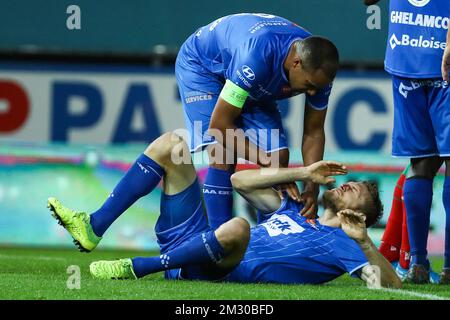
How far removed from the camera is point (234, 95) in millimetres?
5590

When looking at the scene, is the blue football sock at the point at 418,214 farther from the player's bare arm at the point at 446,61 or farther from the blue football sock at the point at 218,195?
the blue football sock at the point at 218,195

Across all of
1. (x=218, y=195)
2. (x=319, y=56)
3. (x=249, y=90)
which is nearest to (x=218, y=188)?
(x=218, y=195)

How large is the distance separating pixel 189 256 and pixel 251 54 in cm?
114

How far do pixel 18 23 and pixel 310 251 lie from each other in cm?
546

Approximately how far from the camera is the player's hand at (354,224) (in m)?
5.09

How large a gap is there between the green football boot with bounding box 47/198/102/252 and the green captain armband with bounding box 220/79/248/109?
0.97 m

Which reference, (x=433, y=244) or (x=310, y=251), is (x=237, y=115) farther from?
(x=433, y=244)

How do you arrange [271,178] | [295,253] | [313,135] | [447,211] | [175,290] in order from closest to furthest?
[175,290]
[295,253]
[271,178]
[447,211]
[313,135]

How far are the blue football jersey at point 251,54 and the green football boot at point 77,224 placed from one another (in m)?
1.07

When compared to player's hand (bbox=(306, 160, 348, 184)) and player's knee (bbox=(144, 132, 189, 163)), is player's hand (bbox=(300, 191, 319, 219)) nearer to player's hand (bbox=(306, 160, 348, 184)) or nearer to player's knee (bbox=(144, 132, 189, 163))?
player's hand (bbox=(306, 160, 348, 184))

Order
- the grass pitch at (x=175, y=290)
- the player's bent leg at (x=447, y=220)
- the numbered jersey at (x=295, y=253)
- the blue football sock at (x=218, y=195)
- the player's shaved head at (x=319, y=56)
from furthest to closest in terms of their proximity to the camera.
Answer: the blue football sock at (x=218, y=195), the player's bent leg at (x=447, y=220), the player's shaved head at (x=319, y=56), the numbered jersey at (x=295, y=253), the grass pitch at (x=175, y=290)

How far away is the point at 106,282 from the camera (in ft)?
16.8

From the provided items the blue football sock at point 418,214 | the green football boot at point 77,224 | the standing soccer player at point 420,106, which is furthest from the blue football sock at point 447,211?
the green football boot at point 77,224

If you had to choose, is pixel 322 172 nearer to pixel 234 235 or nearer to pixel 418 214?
pixel 234 235
